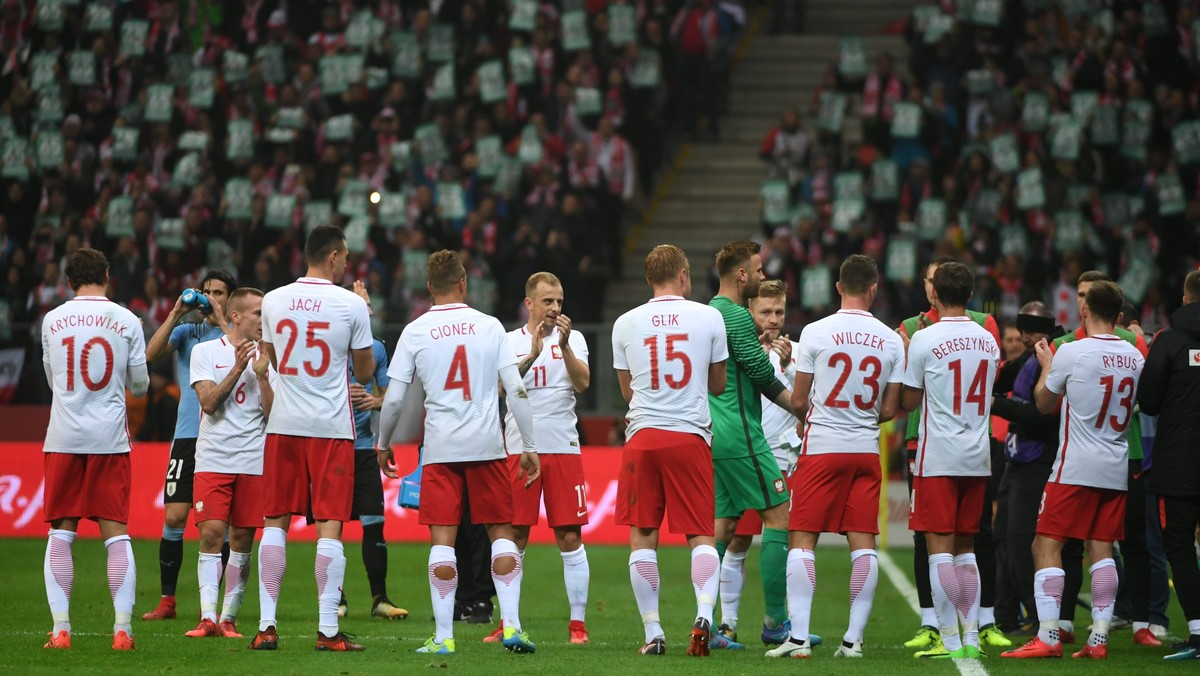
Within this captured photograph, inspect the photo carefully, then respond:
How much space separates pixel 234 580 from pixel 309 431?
1.56 meters

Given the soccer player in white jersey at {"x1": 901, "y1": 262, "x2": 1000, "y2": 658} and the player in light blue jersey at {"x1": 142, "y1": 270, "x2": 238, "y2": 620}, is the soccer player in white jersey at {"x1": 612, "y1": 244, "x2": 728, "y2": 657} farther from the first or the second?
the player in light blue jersey at {"x1": 142, "y1": 270, "x2": 238, "y2": 620}

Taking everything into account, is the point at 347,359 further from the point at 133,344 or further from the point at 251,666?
the point at 251,666

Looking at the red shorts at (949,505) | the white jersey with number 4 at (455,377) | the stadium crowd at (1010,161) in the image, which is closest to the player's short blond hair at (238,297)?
the white jersey with number 4 at (455,377)

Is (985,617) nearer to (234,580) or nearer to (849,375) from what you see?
(849,375)

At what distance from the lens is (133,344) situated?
956 centimetres

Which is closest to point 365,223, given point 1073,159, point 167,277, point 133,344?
point 167,277

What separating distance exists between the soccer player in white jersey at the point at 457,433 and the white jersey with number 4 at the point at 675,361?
0.76 meters

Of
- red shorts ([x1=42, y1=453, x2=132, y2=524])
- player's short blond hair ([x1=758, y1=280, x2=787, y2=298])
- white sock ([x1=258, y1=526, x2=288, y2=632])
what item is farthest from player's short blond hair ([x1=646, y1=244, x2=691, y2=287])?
red shorts ([x1=42, y1=453, x2=132, y2=524])

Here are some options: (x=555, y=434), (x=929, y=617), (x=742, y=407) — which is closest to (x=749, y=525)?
(x=742, y=407)

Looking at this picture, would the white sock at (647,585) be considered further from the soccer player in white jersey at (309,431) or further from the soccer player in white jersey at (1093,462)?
the soccer player in white jersey at (1093,462)

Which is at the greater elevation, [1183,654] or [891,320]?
[891,320]

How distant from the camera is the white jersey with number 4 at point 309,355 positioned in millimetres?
9258

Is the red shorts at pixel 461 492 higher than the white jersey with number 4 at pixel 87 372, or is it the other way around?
the white jersey with number 4 at pixel 87 372

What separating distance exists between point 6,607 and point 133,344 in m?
3.78
